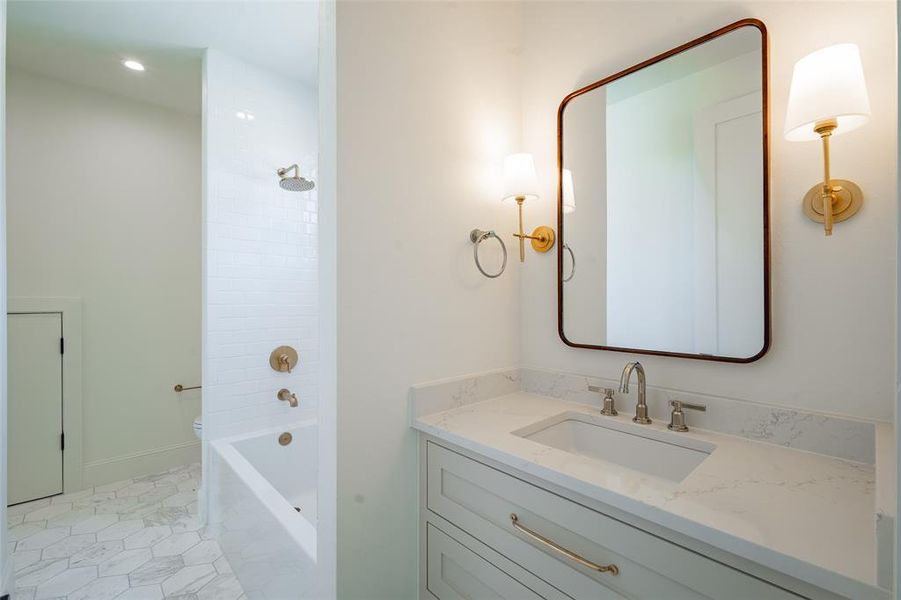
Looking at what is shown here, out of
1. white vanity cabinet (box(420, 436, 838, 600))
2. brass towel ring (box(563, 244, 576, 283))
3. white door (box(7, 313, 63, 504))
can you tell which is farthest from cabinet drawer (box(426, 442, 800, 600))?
white door (box(7, 313, 63, 504))

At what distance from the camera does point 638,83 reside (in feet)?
4.34

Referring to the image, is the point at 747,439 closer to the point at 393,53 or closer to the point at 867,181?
the point at 867,181

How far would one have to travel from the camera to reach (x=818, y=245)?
3.34ft

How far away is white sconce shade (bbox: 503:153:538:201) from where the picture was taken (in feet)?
4.66

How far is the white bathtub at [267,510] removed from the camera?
53.2 inches

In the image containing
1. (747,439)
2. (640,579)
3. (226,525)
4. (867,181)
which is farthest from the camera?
(226,525)

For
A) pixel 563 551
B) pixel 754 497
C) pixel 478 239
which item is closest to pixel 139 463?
pixel 478 239

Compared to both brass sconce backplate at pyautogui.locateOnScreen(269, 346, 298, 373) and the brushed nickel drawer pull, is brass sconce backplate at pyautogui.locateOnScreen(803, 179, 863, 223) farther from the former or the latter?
brass sconce backplate at pyautogui.locateOnScreen(269, 346, 298, 373)

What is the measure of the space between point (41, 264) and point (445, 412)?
2848 mm

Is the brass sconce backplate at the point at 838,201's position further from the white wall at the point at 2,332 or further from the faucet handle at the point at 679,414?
the white wall at the point at 2,332

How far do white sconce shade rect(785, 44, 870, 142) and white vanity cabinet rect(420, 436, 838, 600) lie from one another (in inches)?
37.4

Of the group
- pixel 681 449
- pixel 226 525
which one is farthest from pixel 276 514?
pixel 681 449

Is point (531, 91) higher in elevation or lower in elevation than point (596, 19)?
lower

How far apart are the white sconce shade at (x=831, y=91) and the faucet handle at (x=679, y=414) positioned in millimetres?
775
